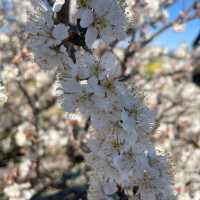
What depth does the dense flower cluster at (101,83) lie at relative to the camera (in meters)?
2.01

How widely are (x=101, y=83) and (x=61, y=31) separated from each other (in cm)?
27

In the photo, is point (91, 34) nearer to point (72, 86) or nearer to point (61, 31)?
point (61, 31)

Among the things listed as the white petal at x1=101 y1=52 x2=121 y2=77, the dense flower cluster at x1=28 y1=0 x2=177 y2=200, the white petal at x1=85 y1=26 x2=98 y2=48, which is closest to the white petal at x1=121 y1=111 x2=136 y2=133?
the dense flower cluster at x1=28 y1=0 x2=177 y2=200

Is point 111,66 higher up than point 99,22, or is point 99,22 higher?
point 99,22

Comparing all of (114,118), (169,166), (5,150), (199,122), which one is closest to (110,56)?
(114,118)

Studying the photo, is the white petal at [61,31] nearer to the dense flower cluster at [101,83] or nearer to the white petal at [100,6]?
the dense flower cluster at [101,83]

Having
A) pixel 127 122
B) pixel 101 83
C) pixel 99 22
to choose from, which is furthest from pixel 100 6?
pixel 127 122

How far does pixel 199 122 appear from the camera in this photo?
26.4ft

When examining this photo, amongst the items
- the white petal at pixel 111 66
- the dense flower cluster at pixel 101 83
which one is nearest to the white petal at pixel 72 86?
the dense flower cluster at pixel 101 83

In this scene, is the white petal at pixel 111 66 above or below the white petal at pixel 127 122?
above

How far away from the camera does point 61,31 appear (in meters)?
2.00

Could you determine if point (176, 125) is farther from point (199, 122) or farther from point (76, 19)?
point (76, 19)

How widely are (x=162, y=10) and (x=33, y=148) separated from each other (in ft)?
8.04

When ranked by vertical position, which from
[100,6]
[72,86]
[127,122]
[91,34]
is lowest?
[127,122]
